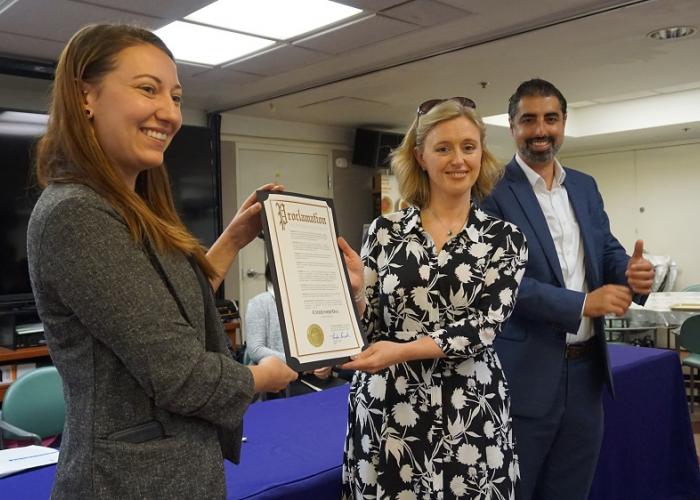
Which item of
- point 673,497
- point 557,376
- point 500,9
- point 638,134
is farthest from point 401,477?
point 638,134

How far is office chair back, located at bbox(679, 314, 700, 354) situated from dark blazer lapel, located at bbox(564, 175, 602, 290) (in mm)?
3124

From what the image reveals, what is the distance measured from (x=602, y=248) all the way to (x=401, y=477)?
1095 millimetres

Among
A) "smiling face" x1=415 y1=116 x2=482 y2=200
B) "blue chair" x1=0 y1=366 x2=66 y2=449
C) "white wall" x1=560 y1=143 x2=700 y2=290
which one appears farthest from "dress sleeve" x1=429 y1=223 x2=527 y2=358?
"white wall" x1=560 y1=143 x2=700 y2=290

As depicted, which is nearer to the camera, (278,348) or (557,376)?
(557,376)

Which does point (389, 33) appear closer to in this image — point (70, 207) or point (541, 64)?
point (541, 64)

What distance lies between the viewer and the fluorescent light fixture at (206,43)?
3867 millimetres

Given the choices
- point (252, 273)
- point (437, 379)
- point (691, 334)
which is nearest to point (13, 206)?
point (252, 273)

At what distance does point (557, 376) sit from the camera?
1916mm

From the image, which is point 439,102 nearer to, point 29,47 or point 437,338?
point 437,338

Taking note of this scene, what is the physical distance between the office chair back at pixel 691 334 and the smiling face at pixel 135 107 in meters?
4.61

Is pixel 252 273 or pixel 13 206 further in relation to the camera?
pixel 252 273

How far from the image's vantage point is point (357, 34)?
391 centimetres

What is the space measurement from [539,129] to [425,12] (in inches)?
68.0

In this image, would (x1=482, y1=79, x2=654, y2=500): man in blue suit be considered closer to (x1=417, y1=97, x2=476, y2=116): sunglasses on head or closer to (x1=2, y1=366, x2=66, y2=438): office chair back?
(x1=417, y1=97, x2=476, y2=116): sunglasses on head
